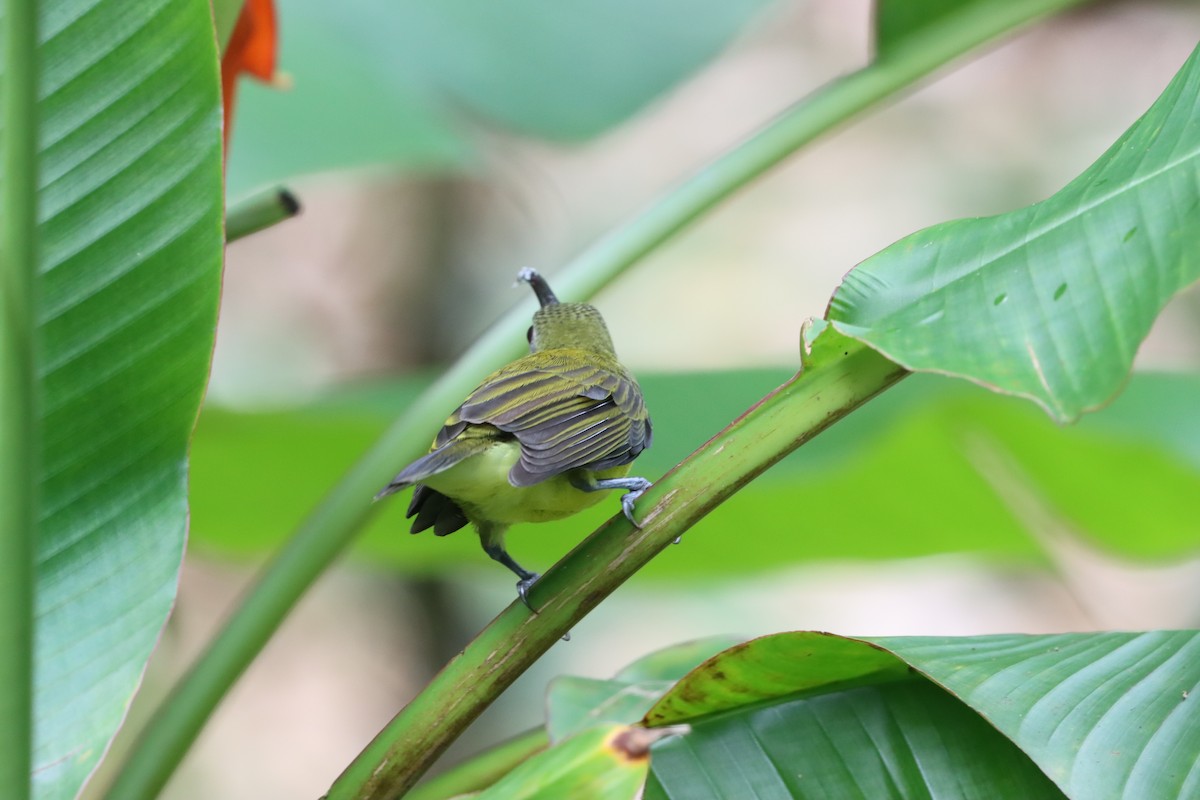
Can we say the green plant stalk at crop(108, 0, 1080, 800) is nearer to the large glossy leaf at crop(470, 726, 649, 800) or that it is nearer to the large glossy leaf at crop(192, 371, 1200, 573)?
the large glossy leaf at crop(192, 371, 1200, 573)

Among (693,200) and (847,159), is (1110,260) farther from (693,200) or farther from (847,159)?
(847,159)

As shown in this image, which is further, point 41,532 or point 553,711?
point 553,711

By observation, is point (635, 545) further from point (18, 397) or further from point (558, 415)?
point (18, 397)

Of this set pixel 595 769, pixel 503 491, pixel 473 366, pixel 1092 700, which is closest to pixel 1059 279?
pixel 1092 700

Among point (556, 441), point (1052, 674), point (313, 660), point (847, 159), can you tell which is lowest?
point (1052, 674)

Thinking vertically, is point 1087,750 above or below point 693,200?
Result: below

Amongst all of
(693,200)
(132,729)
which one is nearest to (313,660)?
(132,729)

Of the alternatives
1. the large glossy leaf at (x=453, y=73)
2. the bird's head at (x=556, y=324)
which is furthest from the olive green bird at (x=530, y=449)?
the large glossy leaf at (x=453, y=73)
